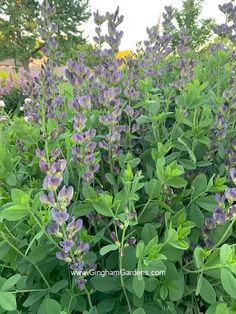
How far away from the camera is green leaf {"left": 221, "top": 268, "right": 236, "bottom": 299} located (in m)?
0.85

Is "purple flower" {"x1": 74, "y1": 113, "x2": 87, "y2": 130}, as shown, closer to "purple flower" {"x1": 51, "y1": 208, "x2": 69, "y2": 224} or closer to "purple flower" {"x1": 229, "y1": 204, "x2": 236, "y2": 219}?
"purple flower" {"x1": 51, "y1": 208, "x2": 69, "y2": 224}

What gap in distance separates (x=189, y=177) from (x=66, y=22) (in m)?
20.6

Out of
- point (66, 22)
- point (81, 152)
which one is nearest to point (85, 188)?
point (81, 152)

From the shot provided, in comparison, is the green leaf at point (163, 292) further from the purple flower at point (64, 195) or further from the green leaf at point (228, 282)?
the purple flower at point (64, 195)

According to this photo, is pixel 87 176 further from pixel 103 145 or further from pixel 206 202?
pixel 206 202

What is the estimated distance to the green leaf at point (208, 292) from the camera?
934 millimetres

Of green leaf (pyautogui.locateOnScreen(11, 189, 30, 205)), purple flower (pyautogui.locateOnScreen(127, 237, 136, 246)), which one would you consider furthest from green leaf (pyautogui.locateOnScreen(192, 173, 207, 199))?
green leaf (pyautogui.locateOnScreen(11, 189, 30, 205))

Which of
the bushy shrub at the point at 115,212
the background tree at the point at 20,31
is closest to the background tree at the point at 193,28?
the bushy shrub at the point at 115,212

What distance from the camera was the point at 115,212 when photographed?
3.22 ft

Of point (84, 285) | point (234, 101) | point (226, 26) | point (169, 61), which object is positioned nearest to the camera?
point (84, 285)

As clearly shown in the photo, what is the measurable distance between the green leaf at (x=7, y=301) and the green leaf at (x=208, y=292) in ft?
1.36

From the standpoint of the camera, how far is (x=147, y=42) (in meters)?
1.94

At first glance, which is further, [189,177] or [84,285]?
[189,177]

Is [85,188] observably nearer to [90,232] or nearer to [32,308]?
[90,232]
